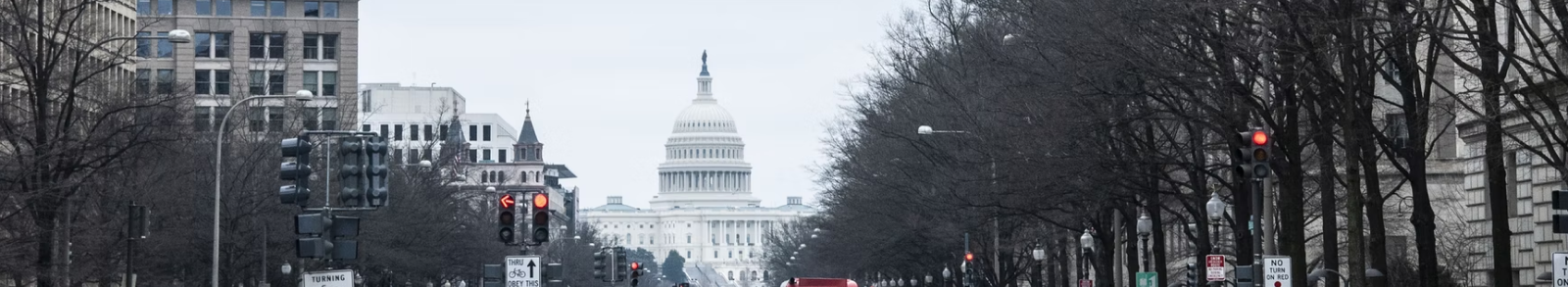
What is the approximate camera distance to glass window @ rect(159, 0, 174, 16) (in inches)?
5001

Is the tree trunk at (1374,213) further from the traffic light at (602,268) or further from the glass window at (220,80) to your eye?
the glass window at (220,80)

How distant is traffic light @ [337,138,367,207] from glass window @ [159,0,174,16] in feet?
318

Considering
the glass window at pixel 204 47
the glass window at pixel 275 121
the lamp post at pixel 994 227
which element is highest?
the glass window at pixel 204 47

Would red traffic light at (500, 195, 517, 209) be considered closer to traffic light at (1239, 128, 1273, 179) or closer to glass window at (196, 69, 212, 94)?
traffic light at (1239, 128, 1273, 179)

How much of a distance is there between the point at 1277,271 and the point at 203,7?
3910 inches

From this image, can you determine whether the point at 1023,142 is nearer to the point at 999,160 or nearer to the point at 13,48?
the point at 999,160

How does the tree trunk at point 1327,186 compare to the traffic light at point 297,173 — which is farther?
the tree trunk at point 1327,186

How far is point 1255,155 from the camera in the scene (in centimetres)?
3127

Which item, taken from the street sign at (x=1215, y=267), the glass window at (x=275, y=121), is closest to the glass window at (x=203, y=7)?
the glass window at (x=275, y=121)

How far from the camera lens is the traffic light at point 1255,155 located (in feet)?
102

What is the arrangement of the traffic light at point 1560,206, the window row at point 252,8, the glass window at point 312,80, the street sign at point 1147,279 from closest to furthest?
the traffic light at point 1560,206
the street sign at point 1147,279
the window row at point 252,8
the glass window at point 312,80

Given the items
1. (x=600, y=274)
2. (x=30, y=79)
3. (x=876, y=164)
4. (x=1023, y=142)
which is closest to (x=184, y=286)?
(x=600, y=274)

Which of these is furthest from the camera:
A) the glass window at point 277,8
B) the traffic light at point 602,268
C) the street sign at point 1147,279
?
the glass window at point 277,8

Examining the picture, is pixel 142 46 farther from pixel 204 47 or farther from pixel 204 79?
pixel 204 47
